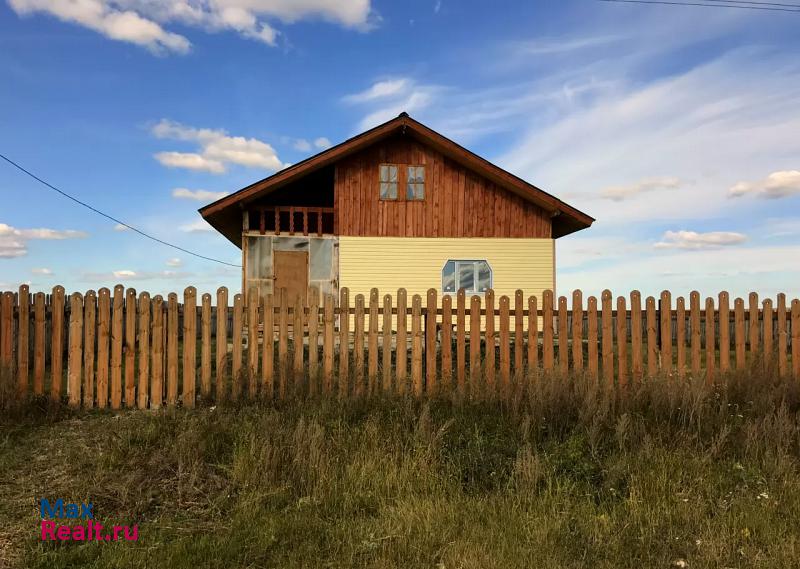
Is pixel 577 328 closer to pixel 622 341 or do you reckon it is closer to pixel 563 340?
pixel 622 341

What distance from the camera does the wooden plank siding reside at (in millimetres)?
17156

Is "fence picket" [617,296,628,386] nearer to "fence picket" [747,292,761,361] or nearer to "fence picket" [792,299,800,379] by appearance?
"fence picket" [747,292,761,361]

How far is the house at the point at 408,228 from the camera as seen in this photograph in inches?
667

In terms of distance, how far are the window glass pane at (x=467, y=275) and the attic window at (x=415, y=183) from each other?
2.44m

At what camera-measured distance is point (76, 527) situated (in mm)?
3938

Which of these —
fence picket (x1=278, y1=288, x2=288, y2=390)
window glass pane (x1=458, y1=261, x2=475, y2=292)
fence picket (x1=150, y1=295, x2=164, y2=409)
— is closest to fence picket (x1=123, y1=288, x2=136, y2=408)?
fence picket (x1=150, y1=295, x2=164, y2=409)

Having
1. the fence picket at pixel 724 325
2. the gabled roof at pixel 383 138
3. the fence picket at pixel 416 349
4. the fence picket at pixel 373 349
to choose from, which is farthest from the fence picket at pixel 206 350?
the gabled roof at pixel 383 138

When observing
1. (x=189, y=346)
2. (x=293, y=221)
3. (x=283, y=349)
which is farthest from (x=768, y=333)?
(x=293, y=221)

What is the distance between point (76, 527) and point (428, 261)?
1411 centimetres

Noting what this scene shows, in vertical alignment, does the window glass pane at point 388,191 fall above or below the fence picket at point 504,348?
above

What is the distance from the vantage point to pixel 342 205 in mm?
17141

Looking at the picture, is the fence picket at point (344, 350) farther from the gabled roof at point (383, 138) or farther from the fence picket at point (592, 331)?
the gabled roof at point (383, 138)

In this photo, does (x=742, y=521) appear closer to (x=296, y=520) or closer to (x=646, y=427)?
(x=646, y=427)

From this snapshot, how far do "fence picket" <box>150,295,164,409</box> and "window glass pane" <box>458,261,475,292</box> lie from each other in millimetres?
11478
